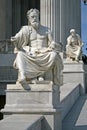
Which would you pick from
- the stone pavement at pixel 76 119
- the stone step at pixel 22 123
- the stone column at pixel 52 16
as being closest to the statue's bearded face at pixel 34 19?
the stone step at pixel 22 123

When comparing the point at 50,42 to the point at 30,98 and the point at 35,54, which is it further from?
the point at 30,98

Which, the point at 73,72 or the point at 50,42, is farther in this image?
the point at 73,72

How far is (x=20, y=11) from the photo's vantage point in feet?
116

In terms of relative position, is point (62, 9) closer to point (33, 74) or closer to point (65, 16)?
point (65, 16)

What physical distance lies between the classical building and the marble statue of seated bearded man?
13.4 m

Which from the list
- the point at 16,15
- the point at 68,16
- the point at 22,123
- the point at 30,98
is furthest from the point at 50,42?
the point at 16,15

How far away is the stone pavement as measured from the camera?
379 inches

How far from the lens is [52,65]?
8.32m

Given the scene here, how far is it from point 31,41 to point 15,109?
5.89 feet

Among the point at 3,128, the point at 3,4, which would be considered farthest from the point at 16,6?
the point at 3,128

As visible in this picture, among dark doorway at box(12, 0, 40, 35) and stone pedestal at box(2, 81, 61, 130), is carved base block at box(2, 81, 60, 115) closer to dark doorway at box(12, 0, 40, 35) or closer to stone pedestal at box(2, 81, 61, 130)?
stone pedestal at box(2, 81, 61, 130)

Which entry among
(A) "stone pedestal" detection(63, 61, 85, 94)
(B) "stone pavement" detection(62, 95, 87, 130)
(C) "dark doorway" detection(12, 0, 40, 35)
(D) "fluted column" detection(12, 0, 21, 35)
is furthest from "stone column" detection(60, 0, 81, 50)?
(B) "stone pavement" detection(62, 95, 87, 130)

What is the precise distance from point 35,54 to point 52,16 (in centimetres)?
1645

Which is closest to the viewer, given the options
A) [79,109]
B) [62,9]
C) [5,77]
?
[79,109]
